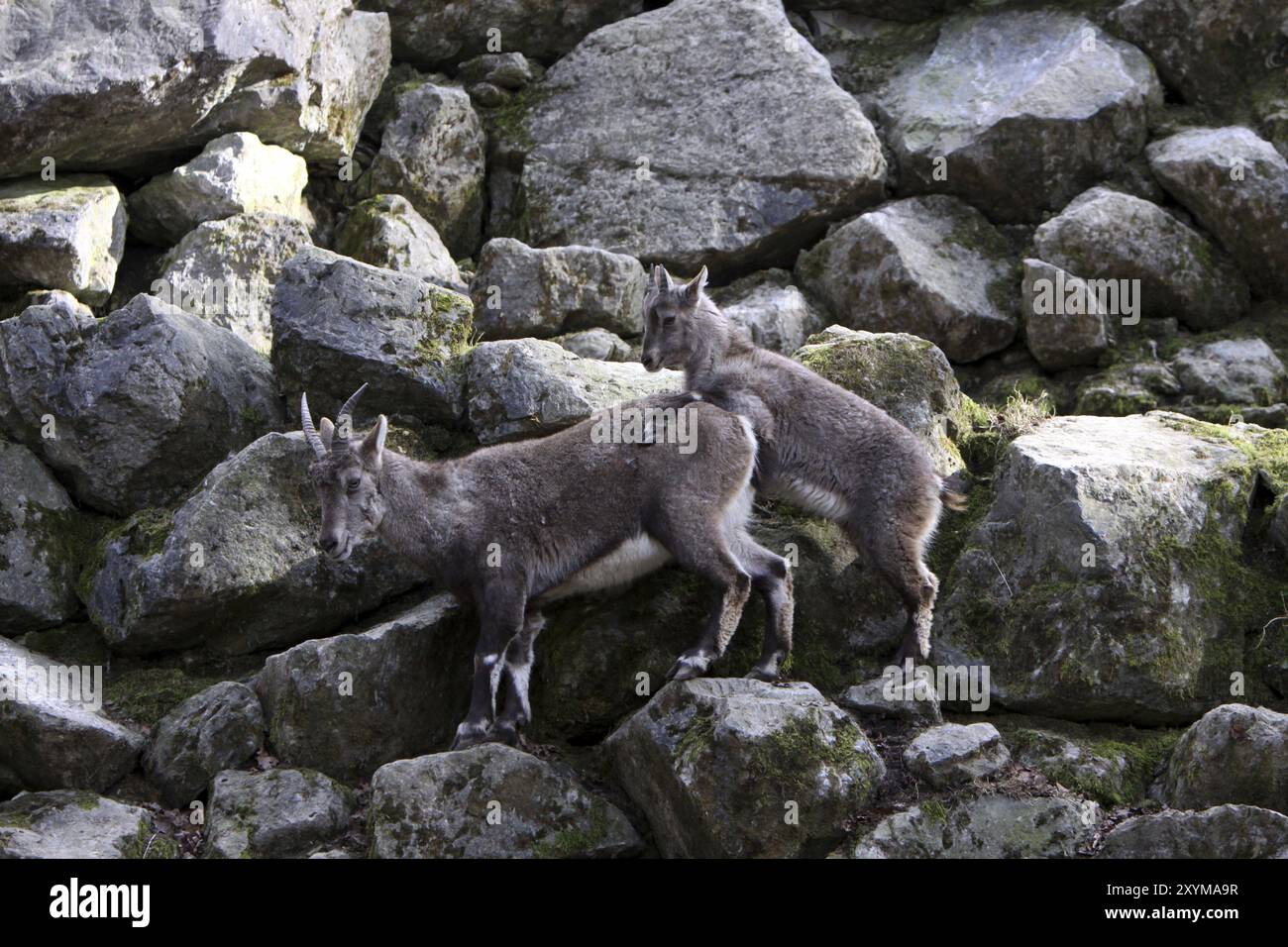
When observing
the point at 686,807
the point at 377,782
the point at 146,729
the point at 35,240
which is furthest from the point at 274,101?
the point at 686,807

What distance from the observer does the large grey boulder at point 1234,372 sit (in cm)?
Result: 1365

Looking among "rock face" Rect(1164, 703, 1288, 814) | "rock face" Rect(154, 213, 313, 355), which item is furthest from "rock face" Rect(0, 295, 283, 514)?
"rock face" Rect(1164, 703, 1288, 814)

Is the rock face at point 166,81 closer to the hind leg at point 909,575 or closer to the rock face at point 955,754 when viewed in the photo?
the hind leg at point 909,575

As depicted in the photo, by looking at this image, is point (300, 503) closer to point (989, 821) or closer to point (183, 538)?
point (183, 538)

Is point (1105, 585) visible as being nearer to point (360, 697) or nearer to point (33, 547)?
point (360, 697)

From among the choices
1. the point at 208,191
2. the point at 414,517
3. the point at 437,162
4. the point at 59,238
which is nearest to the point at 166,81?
the point at 208,191

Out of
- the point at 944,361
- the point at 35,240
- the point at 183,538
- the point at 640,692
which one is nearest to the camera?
the point at 640,692

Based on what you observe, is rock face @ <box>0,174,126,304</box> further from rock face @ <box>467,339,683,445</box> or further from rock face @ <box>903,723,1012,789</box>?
rock face @ <box>903,723,1012,789</box>

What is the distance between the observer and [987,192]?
15.5 m

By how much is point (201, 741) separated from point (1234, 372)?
9.62 meters

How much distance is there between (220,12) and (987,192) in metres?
7.91

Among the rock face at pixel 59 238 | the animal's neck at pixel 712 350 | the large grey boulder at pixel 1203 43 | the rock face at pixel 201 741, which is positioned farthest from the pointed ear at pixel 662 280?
the large grey boulder at pixel 1203 43

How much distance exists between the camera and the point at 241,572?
11.5 meters

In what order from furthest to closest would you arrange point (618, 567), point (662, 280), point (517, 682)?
point (662, 280)
point (618, 567)
point (517, 682)
